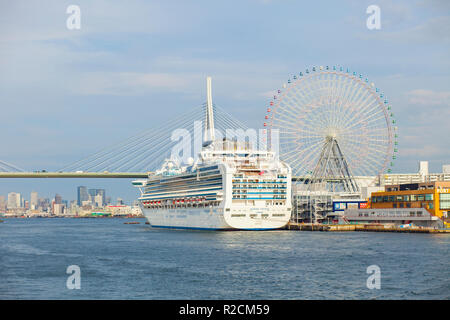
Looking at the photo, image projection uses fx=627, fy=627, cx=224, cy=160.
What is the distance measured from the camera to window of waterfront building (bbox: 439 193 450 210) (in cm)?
6969

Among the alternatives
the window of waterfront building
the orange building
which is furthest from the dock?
the window of waterfront building

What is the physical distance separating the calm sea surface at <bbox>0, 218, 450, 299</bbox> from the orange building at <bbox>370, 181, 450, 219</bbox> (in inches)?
646

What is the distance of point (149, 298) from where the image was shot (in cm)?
2820

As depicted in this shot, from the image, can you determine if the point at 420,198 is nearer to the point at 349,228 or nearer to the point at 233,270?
the point at 349,228

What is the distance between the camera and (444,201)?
69750mm

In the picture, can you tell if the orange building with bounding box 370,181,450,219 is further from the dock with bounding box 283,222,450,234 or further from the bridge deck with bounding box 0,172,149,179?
the bridge deck with bounding box 0,172,149,179

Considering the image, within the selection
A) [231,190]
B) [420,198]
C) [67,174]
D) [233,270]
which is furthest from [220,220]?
[67,174]

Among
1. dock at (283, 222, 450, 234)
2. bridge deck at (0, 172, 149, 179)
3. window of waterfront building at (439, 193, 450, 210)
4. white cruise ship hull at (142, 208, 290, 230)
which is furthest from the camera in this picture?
bridge deck at (0, 172, 149, 179)

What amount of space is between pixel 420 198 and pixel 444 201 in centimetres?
318

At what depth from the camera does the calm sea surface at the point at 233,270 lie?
29.3 meters

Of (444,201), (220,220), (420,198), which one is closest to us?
(220,220)

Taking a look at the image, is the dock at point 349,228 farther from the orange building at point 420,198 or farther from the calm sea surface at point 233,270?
the calm sea surface at point 233,270

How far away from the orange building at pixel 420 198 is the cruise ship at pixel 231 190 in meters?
14.9
